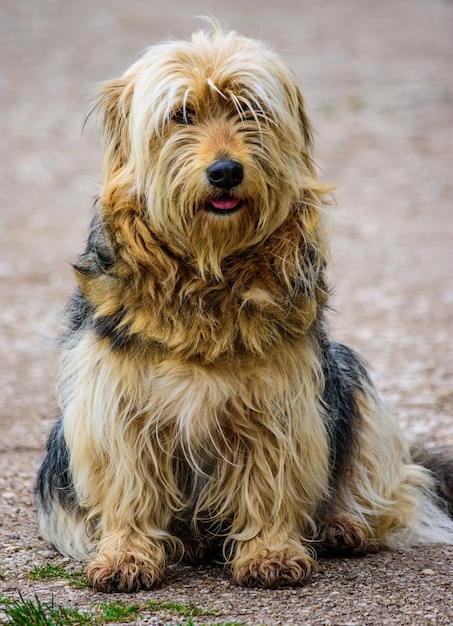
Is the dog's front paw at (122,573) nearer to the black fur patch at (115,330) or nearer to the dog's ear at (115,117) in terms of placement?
the black fur patch at (115,330)

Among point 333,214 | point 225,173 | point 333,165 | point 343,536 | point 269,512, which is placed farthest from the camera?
point 333,165

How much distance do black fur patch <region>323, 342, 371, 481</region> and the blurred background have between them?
73 cm

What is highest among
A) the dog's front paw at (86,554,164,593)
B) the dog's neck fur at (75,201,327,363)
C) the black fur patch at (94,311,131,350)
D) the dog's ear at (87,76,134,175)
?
the dog's ear at (87,76,134,175)

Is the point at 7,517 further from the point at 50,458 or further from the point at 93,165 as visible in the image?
the point at 93,165

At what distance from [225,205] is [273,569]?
1.42 m

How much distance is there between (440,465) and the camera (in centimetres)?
494

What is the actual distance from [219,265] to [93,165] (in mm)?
10152

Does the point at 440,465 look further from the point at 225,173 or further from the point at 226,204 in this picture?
the point at 225,173

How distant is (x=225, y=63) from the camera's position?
3.71 metres

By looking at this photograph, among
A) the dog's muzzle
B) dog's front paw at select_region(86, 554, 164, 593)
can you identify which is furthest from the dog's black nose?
dog's front paw at select_region(86, 554, 164, 593)

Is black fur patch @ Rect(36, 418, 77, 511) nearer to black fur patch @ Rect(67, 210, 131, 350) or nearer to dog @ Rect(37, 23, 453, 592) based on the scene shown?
dog @ Rect(37, 23, 453, 592)

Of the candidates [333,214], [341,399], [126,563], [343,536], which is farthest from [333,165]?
[126,563]

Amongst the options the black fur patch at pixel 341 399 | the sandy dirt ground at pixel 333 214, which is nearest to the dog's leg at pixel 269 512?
the sandy dirt ground at pixel 333 214

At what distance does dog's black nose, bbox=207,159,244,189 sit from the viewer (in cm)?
355
